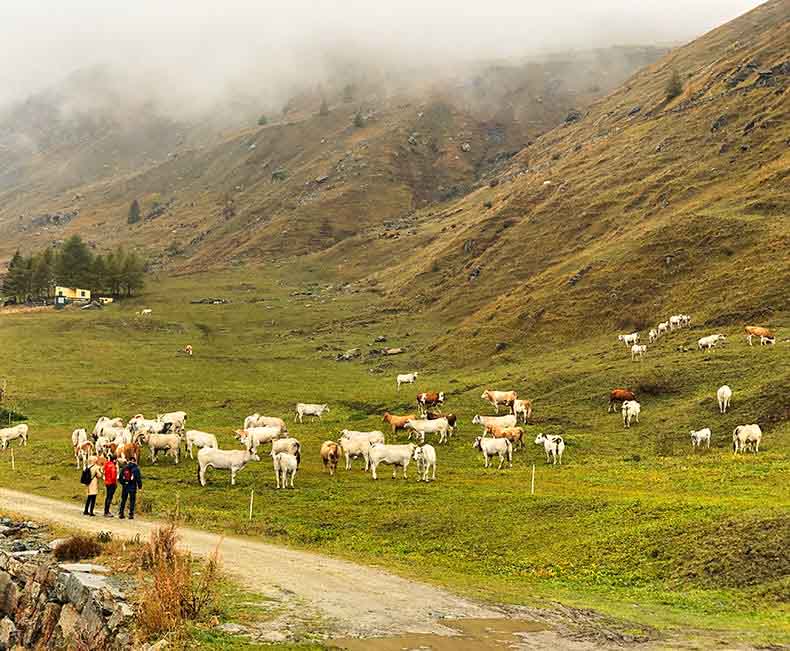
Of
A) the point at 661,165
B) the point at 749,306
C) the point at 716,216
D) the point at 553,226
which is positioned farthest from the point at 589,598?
the point at 661,165

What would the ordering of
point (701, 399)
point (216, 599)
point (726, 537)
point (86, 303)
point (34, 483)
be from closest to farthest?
1. point (216, 599)
2. point (726, 537)
3. point (34, 483)
4. point (701, 399)
5. point (86, 303)

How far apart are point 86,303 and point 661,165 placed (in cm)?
10717

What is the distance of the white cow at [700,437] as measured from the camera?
140ft

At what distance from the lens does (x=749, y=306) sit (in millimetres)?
69750

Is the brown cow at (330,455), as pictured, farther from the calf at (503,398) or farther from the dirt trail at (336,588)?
the calf at (503,398)

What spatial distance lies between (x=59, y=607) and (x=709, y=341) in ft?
185

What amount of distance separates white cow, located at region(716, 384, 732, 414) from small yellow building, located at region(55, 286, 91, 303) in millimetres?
124068

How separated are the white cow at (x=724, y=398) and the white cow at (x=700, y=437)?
179 inches

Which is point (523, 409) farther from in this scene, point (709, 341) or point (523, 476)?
point (709, 341)

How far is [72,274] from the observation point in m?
149

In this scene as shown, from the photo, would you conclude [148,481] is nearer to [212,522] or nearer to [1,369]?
[212,522]

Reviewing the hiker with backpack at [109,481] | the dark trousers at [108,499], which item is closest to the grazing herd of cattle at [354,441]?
the hiker with backpack at [109,481]

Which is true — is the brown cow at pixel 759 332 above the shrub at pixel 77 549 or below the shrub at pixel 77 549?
above

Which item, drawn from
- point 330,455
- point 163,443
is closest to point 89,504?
point 163,443
